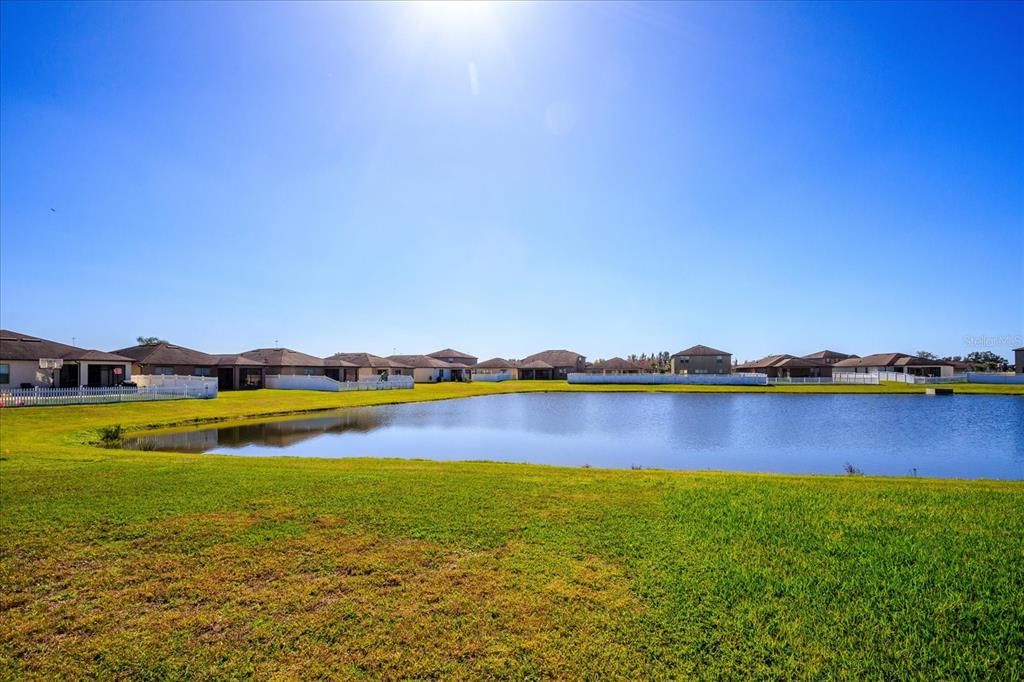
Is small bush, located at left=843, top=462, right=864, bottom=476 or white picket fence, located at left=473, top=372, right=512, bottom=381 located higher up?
white picket fence, located at left=473, top=372, right=512, bottom=381

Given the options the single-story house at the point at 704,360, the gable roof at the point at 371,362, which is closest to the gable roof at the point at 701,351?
the single-story house at the point at 704,360

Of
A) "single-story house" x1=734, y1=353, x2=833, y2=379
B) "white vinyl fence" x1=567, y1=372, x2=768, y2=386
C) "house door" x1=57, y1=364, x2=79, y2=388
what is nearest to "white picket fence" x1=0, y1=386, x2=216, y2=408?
"house door" x1=57, y1=364, x2=79, y2=388

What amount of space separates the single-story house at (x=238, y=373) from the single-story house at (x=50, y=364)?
31.2ft

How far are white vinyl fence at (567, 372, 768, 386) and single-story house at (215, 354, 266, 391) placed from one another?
33762 mm

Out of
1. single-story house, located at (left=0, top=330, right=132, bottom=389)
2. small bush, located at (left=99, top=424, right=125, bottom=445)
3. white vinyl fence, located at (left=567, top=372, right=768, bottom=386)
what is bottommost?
small bush, located at (left=99, top=424, right=125, bottom=445)

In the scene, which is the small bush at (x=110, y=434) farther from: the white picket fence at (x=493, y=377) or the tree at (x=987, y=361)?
the tree at (x=987, y=361)

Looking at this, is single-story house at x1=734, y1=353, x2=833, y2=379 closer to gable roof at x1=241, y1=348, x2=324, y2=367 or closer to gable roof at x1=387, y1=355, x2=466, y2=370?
gable roof at x1=387, y1=355, x2=466, y2=370

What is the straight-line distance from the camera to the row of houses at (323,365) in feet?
108

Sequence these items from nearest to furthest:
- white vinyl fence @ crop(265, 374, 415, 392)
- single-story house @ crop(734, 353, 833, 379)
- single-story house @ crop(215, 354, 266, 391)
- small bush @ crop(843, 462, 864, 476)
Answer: small bush @ crop(843, 462, 864, 476) < white vinyl fence @ crop(265, 374, 415, 392) < single-story house @ crop(215, 354, 266, 391) < single-story house @ crop(734, 353, 833, 379)

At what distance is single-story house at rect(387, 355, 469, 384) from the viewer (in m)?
73.8

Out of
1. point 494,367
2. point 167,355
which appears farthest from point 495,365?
point 167,355

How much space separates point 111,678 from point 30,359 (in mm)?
38331

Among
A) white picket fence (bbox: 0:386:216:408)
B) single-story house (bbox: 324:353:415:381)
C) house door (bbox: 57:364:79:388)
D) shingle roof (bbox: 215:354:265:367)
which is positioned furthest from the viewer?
single-story house (bbox: 324:353:415:381)

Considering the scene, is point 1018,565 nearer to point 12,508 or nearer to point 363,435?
point 12,508
